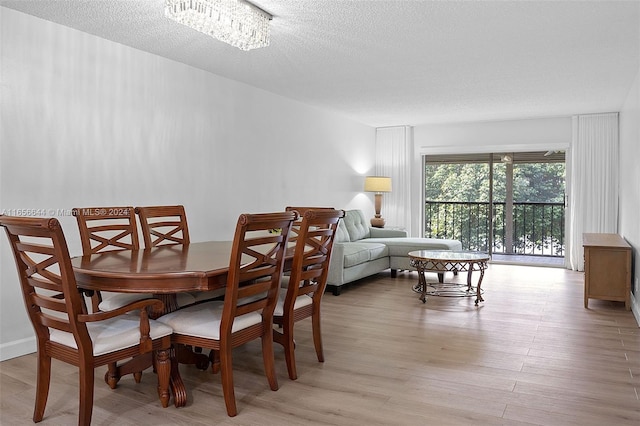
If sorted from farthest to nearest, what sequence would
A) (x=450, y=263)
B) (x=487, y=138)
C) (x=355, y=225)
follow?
(x=487, y=138) < (x=355, y=225) < (x=450, y=263)

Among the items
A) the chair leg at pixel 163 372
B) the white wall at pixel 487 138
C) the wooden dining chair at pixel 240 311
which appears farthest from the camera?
the white wall at pixel 487 138

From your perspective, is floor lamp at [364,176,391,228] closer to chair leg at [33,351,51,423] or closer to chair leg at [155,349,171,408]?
chair leg at [155,349,171,408]

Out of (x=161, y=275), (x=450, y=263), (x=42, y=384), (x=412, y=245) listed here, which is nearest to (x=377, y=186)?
(x=412, y=245)

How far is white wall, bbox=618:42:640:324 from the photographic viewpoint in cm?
459

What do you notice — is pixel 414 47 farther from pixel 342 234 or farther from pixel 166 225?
pixel 342 234

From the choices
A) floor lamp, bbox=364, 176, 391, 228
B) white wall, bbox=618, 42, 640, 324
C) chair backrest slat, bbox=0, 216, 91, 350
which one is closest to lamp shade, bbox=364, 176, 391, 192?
floor lamp, bbox=364, 176, 391, 228

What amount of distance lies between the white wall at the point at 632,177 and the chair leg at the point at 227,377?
3.64 m

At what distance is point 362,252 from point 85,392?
13.2 feet

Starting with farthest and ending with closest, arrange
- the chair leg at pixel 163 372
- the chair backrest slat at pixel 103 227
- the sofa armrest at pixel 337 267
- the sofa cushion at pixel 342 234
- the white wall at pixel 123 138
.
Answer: the sofa cushion at pixel 342 234 → the sofa armrest at pixel 337 267 → the white wall at pixel 123 138 → the chair backrest slat at pixel 103 227 → the chair leg at pixel 163 372

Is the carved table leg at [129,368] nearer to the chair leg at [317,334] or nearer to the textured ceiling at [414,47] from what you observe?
the chair leg at [317,334]

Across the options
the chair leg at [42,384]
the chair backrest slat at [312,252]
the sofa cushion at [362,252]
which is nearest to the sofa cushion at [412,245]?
the sofa cushion at [362,252]

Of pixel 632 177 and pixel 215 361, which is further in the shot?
pixel 632 177

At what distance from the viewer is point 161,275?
89.3 inches

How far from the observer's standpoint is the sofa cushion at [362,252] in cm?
560
